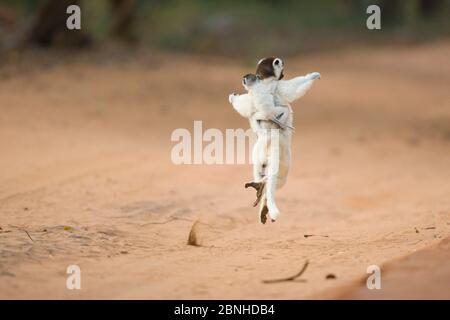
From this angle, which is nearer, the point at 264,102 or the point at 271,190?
the point at 264,102

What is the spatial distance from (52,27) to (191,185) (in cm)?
783

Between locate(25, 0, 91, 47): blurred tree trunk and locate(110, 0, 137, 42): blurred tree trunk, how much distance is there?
2.60m

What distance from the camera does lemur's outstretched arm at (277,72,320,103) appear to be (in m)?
6.47

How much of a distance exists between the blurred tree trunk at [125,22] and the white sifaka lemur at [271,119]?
12.6m

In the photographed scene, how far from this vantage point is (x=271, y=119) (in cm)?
651

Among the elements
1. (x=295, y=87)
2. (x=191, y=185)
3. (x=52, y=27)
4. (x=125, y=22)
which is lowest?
(x=295, y=87)

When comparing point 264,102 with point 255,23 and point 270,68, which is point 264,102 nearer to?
point 270,68

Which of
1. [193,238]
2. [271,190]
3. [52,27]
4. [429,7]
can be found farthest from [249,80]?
[429,7]

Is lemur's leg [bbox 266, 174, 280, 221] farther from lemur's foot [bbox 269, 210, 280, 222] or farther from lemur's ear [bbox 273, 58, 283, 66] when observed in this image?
lemur's ear [bbox 273, 58, 283, 66]

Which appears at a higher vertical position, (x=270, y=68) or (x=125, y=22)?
(x=125, y=22)

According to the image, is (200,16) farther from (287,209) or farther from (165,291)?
(165,291)

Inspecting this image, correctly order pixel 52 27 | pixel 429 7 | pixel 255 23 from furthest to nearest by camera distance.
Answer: pixel 429 7, pixel 255 23, pixel 52 27

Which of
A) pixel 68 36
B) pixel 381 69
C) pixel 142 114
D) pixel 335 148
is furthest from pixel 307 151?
pixel 381 69

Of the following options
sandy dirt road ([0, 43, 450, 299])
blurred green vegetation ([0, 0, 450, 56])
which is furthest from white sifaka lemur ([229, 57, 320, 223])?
blurred green vegetation ([0, 0, 450, 56])
